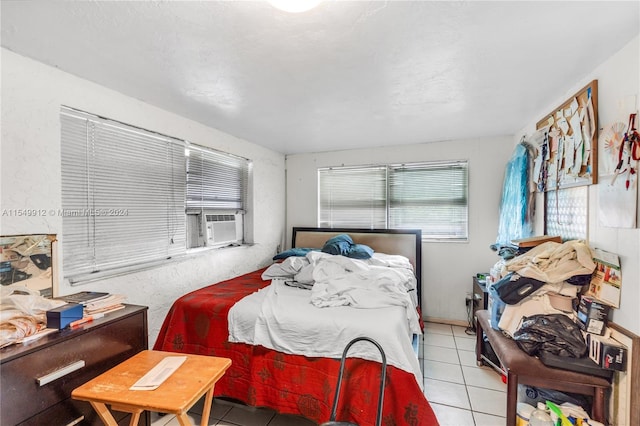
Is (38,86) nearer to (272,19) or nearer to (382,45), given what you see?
(272,19)

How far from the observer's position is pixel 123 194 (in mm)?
2117

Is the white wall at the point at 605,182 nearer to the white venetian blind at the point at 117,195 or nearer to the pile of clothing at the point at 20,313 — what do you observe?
the pile of clothing at the point at 20,313

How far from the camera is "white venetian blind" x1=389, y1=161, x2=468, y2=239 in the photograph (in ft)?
11.8

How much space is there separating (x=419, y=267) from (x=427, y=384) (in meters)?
1.47

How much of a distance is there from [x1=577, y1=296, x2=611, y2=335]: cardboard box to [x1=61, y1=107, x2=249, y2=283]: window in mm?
3021

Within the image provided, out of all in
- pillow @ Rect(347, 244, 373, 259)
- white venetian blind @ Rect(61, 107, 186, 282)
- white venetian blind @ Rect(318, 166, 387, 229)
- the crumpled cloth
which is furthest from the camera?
white venetian blind @ Rect(318, 166, 387, 229)

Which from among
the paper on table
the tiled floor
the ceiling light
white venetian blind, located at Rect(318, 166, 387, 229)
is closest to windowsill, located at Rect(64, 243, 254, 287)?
the paper on table

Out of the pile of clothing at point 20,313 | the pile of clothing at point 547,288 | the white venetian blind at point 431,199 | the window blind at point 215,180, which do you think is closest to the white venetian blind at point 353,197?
the white venetian blind at point 431,199

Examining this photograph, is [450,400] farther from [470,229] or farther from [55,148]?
[55,148]

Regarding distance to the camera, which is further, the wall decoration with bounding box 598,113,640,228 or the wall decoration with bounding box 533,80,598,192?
the wall decoration with bounding box 533,80,598,192

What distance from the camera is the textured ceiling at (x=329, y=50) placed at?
4.09ft

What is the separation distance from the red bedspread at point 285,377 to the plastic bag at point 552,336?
→ 0.79 m

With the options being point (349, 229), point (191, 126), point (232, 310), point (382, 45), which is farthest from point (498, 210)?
point (191, 126)

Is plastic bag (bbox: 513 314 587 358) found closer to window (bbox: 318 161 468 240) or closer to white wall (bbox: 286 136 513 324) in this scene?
white wall (bbox: 286 136 513 324)
